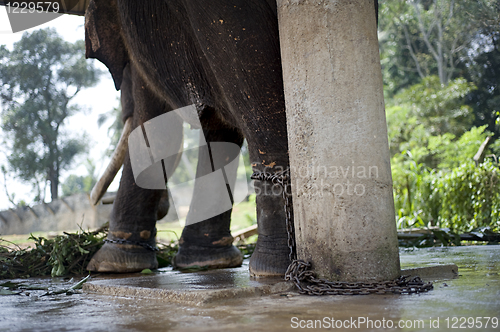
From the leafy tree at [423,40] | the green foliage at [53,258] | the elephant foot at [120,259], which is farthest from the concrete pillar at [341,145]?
the leafy tree at [423,40]

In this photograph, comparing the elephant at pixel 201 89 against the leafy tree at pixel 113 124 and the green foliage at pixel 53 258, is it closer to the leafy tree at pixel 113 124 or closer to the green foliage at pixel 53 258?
the green foliage at pixel 53 258

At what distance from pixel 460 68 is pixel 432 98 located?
365 centimetres

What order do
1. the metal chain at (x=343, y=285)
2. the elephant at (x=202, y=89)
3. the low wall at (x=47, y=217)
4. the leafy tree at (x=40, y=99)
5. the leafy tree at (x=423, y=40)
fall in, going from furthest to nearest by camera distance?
the leafy tree at (x=40, y=99), the leafy tree at (x=423, y=40), the low wall at (x=47, y=217), the elephant at (x=202, y=89), the metal chain at (x=343, y=285)

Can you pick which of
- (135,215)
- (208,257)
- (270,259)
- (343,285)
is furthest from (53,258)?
(343,285)

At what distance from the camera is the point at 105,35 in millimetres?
3033

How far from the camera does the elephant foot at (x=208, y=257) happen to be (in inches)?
110

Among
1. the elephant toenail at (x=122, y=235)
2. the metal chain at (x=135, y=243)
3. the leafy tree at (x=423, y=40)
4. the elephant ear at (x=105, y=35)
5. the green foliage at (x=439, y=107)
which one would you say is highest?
the leafy tree at (x=423, y=40)

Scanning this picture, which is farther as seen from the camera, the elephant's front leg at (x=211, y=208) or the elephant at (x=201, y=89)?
the elephant's front leg at (x=211, y=208)

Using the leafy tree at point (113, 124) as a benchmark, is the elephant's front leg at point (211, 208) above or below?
below

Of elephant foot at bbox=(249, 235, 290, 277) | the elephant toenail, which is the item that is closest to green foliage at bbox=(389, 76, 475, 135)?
the elephant toenail

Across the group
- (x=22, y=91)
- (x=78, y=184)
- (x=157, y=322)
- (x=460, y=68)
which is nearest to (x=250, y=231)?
(x=157, y=322)

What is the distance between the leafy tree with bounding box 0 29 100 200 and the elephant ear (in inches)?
742

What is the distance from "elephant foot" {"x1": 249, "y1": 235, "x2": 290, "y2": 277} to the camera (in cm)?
193

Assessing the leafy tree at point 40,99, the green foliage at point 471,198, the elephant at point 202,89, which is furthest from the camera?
the leafy tree at point 40,99
